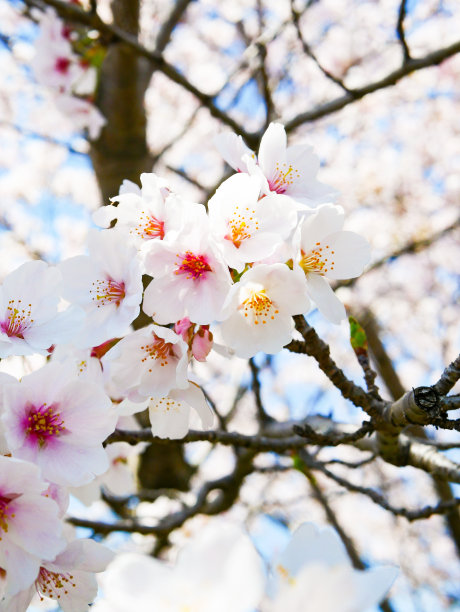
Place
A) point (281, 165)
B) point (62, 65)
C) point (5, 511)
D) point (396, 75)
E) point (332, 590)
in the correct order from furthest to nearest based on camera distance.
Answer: point (62, 65) < point (396, 75) < point (281, 165) < point (5, 511) < point (332, 590)

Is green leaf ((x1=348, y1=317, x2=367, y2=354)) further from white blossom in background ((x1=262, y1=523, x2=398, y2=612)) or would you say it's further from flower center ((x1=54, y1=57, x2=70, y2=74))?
flower center ((x1=54, y1=57, x2=70, y2=74))

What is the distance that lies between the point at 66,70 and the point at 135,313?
9.10 ft

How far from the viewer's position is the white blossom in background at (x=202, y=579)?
1.78 ft

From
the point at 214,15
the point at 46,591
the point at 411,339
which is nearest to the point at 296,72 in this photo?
the point at 214,15

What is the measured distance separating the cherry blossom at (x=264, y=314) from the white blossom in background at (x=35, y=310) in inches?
12.7

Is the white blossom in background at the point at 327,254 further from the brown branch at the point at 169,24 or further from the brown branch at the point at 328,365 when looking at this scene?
the brown branch at the point at 169,24

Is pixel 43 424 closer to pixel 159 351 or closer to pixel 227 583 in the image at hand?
pixel 159 351

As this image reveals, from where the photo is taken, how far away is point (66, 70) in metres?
3.35

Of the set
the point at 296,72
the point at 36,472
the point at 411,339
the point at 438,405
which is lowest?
the point at 36,472

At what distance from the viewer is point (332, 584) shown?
20.2 inches

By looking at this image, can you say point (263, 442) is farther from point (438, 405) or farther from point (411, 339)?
point (411, 339)

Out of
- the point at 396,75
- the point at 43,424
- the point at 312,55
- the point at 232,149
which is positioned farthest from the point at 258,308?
the point at 396,75

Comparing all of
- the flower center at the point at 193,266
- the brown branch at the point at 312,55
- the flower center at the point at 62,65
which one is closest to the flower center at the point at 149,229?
the flower center at the point at 193,266

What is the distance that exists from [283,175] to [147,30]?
5.83 metres
